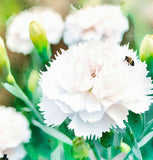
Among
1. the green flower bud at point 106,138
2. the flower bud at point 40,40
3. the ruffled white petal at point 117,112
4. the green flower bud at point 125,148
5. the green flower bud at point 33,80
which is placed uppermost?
the flower bud at point 40,40

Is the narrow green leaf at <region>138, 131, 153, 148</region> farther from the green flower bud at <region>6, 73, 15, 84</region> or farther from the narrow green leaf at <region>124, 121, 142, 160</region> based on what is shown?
the green flower bud at <region>6, 73, 15, 84</region>

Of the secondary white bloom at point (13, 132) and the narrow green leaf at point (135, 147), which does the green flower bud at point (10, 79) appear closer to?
the secondary white bloom at point (13, 132)

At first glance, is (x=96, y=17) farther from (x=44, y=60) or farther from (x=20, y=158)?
(x=20, y=158)

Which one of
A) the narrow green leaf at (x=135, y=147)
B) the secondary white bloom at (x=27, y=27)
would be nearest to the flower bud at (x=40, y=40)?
the secondary white bloom at (x=27, y=27)

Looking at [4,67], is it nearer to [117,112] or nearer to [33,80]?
[33,80]

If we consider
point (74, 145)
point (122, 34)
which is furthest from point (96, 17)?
point (74, 145)

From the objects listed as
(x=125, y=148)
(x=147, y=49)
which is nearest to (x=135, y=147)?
(x=125, y=148)
